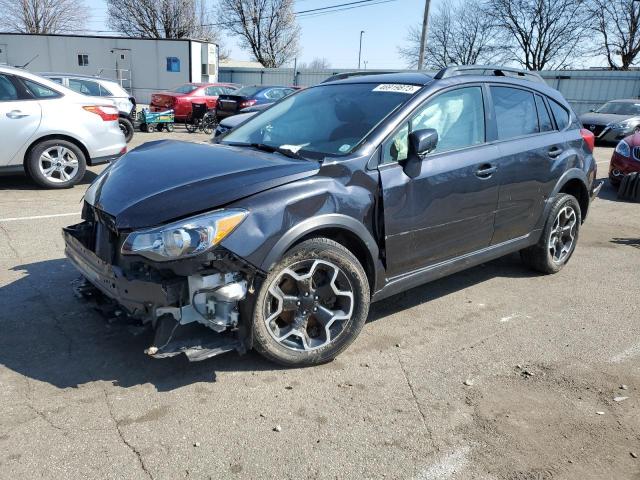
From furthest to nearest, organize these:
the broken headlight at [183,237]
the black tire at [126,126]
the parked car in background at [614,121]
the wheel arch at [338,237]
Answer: the parked car in background at [614,121] < the black tire at [126,126] < the wheel arch at [338,237] < the broken headlight at [183,237]

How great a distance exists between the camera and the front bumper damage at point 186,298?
2.79 metres

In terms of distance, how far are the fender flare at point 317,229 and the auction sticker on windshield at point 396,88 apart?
1.15 meters

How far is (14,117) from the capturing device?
738cm

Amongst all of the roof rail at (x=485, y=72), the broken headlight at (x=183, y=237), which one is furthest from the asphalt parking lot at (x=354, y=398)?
the roof rail at (x=485, y=72)

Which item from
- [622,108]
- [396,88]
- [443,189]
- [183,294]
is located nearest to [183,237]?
[183,294]

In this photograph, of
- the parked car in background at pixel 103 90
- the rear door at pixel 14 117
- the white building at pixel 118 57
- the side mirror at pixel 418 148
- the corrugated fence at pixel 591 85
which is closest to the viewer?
the side mirror at pixel 418 148

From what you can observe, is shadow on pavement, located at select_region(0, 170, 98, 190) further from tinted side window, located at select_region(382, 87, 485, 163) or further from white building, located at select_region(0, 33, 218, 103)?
white building, located at select_region(0, 33, 218, 103)

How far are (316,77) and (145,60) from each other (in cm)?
1071

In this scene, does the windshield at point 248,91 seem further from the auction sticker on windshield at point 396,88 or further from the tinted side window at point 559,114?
the auction sticker on windshield at point 396,88

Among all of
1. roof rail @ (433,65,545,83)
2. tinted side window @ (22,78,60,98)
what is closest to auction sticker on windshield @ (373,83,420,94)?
roof rail @ (433,65,545,83)

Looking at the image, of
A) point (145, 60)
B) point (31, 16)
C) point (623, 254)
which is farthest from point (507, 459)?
point (31, 16)

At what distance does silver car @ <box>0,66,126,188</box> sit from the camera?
743 cm

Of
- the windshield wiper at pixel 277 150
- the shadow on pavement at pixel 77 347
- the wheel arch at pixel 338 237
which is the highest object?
the windshield wiper at pixel 277 150

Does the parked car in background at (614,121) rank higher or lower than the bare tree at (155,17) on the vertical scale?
lower
